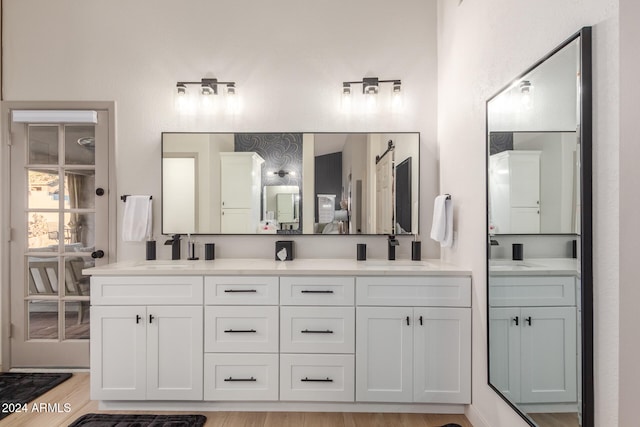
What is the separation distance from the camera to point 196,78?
2787mm

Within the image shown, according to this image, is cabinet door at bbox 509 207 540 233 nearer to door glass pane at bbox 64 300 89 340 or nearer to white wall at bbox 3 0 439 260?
white wall at bbox 3 0 439 260

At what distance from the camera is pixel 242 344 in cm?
218

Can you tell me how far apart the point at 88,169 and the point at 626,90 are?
3.27 metres

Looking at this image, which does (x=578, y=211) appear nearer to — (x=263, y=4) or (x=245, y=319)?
(x=245, y=319)

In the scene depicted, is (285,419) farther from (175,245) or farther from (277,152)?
(277,152)

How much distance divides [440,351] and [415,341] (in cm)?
17

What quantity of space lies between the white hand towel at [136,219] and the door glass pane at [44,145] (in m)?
0.75

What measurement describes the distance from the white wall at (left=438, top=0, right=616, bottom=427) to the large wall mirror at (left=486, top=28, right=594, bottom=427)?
0.12 ft

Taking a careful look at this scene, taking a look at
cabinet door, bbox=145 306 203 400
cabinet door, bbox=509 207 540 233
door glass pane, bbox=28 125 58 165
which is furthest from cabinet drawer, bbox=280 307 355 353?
door glass pane, bbox=28 125 58 165

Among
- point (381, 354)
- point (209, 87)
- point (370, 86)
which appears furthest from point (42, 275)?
point (370, 86)

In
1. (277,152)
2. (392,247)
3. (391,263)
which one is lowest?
(391,263)

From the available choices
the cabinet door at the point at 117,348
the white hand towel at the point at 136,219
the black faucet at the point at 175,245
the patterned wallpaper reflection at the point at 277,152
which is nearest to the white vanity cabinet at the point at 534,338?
the patterned wallpaper reflection at the point at 277,152

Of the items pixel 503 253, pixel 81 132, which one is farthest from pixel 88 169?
pixel 503 253

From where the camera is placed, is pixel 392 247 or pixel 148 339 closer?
pixel 148 339
